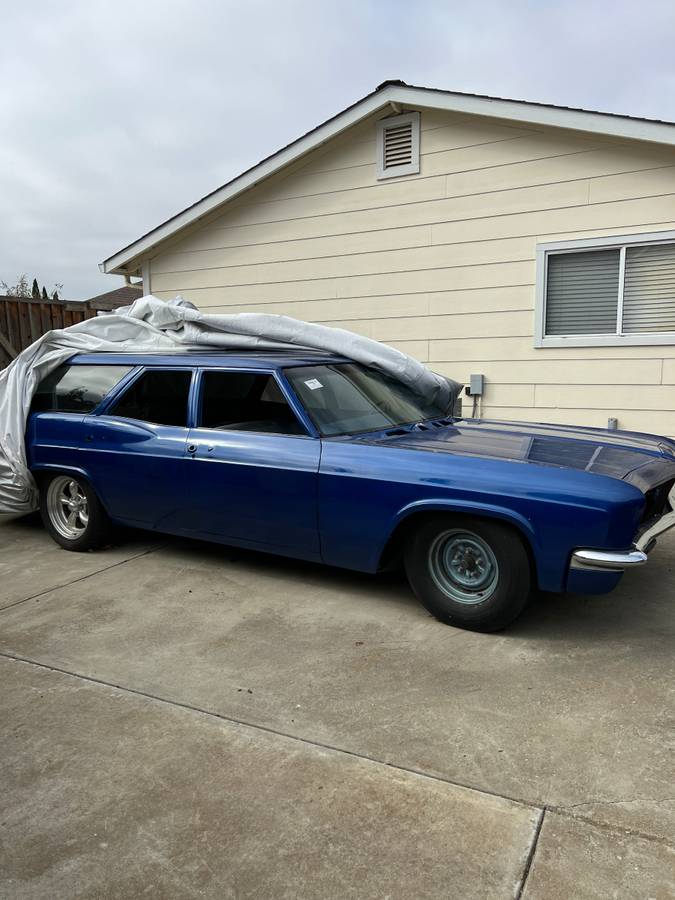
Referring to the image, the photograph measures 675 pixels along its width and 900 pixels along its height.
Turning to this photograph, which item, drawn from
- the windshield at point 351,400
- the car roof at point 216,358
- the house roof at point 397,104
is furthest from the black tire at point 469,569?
the house roof at point 397,104

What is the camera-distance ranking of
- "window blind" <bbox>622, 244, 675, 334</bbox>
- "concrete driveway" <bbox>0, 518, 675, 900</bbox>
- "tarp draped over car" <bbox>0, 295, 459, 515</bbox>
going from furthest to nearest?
"window blind" <bbox>622, 244, 675, 334</bbox> < "tarp draped over car" <bbox>0, 295, 459, 515</bbox> < "concrete driveway" <bbox>0, 518, 675, 900</bbox>

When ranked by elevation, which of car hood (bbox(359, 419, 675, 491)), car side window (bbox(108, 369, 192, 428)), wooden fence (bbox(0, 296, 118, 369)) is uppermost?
wooden fence (bbox(0, 296, 118, 369))

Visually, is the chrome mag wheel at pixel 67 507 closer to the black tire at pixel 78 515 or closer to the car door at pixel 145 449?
the black tire at pixel 78 515

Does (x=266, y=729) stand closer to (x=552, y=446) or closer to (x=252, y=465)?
(x=252, y=465)

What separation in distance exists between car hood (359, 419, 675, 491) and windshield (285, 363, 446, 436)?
17 cm

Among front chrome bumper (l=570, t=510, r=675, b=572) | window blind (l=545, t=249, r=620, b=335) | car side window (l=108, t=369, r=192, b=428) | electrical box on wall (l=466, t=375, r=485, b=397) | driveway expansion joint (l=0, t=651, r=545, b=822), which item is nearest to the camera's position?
driveway expansion joint (l=0, t=651, r=545, b=822)

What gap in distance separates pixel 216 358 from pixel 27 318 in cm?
540

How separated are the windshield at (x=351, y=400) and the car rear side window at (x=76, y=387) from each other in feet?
5.06

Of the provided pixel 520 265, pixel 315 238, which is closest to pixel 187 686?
pixel 520 265

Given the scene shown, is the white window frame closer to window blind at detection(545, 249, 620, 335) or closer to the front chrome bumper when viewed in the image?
window blind at detection(545, 249, 620, 335)

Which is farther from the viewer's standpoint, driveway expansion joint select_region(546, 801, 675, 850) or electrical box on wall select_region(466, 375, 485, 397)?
electrical box on wall select_region(466, 375, 485, 397)

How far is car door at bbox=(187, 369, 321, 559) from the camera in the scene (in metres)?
4.06

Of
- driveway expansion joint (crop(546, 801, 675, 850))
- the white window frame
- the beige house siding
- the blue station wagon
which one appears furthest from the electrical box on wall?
driveway expansion joint (crop(546, 801, 675, 850))

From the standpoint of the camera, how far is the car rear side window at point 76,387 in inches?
202
